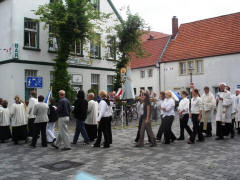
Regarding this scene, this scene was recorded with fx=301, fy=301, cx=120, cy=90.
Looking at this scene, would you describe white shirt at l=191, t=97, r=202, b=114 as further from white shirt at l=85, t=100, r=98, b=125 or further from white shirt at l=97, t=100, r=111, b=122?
white shirt at l=85, t=100, r=98, b=125

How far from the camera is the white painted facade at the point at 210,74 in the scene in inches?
1237

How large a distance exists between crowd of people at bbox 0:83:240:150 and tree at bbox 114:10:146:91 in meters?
12.6

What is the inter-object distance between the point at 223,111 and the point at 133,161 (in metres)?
4.93

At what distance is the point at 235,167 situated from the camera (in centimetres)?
702

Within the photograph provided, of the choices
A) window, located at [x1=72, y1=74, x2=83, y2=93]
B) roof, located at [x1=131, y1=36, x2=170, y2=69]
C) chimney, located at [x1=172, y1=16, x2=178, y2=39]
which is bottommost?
window, located at [x1=72, y1=74, x2=83, y2=93]

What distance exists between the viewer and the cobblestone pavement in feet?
21.3

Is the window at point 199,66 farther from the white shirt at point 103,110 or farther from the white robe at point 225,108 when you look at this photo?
the white shirt at point 103,110

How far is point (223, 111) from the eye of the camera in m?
11.1

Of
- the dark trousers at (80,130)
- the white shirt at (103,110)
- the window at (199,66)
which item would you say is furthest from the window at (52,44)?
the window at (199,66)

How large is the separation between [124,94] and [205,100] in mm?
5480

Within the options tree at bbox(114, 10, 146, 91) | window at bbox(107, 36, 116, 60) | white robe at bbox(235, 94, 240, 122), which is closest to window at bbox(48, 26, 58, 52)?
window at bbox(107, 36, 116, 60)

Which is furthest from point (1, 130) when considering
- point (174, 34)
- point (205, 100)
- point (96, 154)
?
point (174, 34)

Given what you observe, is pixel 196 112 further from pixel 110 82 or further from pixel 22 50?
pixel 110 82

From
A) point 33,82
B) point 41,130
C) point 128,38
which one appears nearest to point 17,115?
point 41,130
